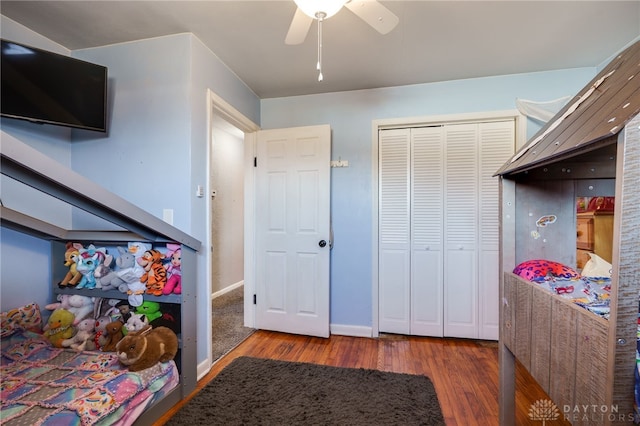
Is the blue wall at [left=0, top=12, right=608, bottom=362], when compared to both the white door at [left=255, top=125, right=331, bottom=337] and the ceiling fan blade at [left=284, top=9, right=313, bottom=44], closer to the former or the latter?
the white door at [left=255, top=125, right=331, bottom=337]

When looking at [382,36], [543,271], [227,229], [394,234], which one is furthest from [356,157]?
[227,229]

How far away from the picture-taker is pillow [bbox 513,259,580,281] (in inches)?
44.4

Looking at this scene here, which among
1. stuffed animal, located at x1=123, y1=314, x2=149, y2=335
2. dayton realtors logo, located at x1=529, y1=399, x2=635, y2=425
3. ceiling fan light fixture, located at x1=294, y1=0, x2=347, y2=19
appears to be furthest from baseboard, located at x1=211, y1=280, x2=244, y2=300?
dayton realtors logo, located at x1=529, y1=399, x2=635, y2=425

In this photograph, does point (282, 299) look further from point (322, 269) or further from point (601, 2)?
point (601, 2)

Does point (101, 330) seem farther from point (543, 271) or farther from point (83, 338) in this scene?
point (543, 271)

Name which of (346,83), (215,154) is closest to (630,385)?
(346,83)

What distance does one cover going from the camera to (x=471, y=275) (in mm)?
2543

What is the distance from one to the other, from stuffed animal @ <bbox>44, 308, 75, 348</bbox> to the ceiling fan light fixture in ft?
7.91

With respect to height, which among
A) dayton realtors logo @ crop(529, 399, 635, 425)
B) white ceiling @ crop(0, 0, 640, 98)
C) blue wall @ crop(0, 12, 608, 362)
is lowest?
dayton realtors logo @ crop(529, 399, 635, 425)

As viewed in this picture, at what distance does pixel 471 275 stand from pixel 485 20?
2.04 metres

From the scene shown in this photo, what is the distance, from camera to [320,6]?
43.6 inches

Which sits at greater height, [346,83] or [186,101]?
[346,83]

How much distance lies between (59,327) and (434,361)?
2.76 meters

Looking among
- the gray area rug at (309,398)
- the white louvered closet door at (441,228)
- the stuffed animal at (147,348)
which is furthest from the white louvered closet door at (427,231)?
the stuffed animal at (147,348)
